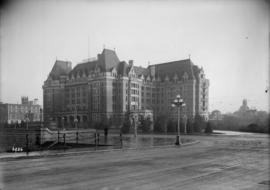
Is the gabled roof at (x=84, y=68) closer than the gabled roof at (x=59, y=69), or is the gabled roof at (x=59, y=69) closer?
the gabled roof at (x=84, y=68)

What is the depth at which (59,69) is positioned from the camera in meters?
85.1

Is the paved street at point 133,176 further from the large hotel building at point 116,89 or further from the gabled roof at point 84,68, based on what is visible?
the gabled roof at point 84,68

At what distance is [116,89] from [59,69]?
829 inches

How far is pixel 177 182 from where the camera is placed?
673 cm

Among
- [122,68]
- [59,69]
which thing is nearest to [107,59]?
[122,68]

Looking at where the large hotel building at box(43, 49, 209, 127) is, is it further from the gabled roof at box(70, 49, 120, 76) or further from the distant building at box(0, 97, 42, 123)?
the distant building at box(0, 97, 42, 123)

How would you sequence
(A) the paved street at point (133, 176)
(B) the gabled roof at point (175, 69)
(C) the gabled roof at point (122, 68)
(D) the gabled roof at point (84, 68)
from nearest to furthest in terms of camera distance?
1. (A) the paved street at point (133, 176)
2. (C) the gabled roof at point (122, 68)
3. (D) the gabled roof at point (84, 68)
4. (B) the gabled roof at point (175, 69)

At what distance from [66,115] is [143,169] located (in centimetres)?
7167

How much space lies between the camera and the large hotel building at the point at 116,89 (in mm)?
72919

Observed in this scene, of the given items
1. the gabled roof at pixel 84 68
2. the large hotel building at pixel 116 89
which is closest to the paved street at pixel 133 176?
the large hotel building at pixel 116 89

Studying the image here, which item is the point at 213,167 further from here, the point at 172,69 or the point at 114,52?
the point at 172,69

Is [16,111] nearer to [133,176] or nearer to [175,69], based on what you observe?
[133,176]

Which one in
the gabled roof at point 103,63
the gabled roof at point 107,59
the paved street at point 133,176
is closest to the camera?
the paved street at point 133,176

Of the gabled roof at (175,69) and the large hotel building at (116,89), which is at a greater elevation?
the gabled roof at (175,69)
